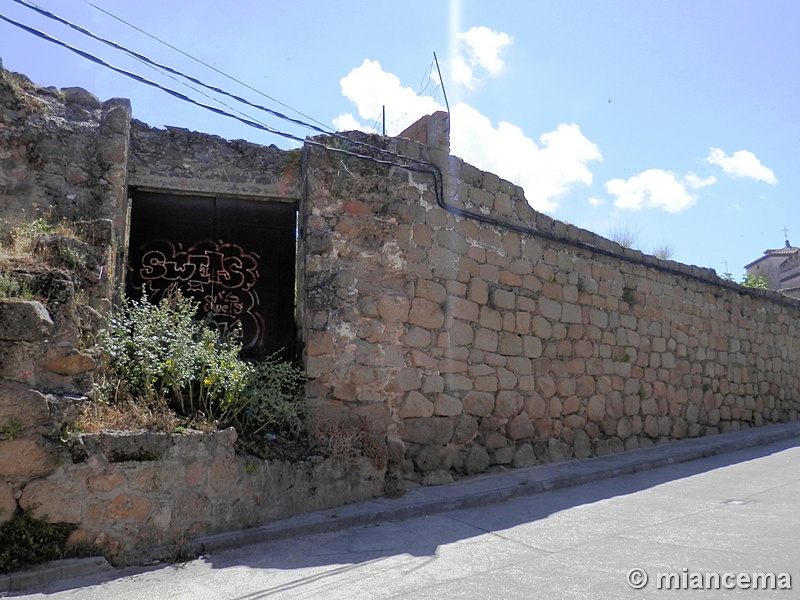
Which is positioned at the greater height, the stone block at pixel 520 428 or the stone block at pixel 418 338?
the stone block at pixel 418 338

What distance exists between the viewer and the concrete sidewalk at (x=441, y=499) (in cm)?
433

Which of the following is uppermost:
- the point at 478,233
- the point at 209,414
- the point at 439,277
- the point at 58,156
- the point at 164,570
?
the point at 58,156

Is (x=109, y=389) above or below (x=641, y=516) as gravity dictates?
above

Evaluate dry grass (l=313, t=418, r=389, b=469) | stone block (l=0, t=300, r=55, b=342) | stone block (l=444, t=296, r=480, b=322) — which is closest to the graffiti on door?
dry grass (l=313, t=418, r=389, b=469)

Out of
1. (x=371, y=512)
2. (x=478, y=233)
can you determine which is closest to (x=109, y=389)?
(x=371, y=512)

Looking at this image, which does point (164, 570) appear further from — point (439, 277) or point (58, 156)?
point (58, 156)

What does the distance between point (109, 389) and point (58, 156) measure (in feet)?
10.2

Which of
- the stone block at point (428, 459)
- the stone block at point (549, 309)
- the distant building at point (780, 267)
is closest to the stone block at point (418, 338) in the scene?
the stone block at point (428, 459)

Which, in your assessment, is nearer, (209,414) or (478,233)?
(209,414)

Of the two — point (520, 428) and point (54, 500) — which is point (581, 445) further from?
point (54, 500)

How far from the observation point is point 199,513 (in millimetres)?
4977

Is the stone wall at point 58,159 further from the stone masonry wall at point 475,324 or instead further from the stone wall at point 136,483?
the stone wall at point 136,483

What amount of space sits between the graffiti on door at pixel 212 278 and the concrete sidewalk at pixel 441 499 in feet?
8.29

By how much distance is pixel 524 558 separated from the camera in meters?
4.66
